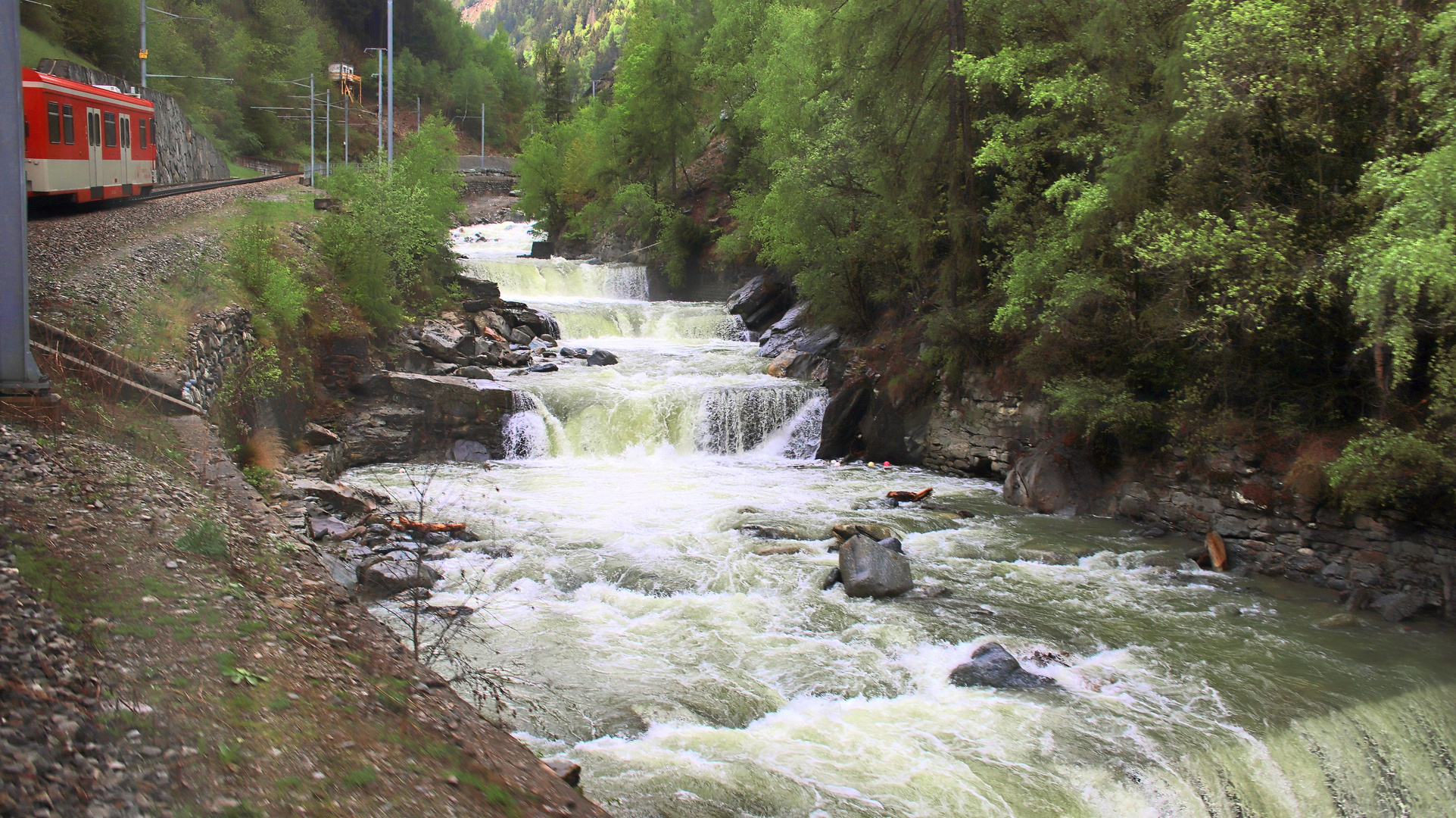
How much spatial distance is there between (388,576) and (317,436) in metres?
7.77

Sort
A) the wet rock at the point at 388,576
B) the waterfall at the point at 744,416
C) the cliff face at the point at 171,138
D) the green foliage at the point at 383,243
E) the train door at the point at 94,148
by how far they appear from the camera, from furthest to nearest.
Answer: the cliff face at the point at 171,138, the green foliage at the point at 383,243, the waterfall at the point at 744,416, the train door at the point at 94,148, the wet rock at the point at 388,576

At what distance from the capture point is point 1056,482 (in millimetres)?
15133

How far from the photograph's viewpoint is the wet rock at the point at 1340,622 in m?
10.2

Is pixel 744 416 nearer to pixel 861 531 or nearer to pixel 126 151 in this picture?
pixel 861 531

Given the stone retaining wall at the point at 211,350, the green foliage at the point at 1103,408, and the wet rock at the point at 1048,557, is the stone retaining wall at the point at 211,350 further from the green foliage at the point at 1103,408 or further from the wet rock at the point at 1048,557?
the green foliage at the point at 1103,408

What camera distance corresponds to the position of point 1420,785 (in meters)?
7.47

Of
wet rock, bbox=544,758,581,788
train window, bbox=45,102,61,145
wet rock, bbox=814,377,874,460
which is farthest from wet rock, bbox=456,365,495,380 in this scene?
wet rock, bbox=544,758,581,788

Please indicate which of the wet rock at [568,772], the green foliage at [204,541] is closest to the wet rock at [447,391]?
the green foliage at [204,541]

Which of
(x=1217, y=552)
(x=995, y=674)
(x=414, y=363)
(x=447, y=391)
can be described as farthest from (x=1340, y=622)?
(x=414, y=363)

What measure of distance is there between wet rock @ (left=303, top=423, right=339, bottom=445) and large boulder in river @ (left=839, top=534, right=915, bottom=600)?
1020cm

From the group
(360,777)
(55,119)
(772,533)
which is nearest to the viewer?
(360,777)

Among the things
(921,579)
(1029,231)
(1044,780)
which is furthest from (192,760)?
(1029,231)

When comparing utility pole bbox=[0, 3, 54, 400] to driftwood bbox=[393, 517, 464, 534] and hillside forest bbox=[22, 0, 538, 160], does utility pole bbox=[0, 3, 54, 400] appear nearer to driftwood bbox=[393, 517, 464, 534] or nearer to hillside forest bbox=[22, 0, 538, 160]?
driftwood bbox=[393, 517, 464, 534]

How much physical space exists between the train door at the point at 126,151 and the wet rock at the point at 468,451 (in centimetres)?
1126
